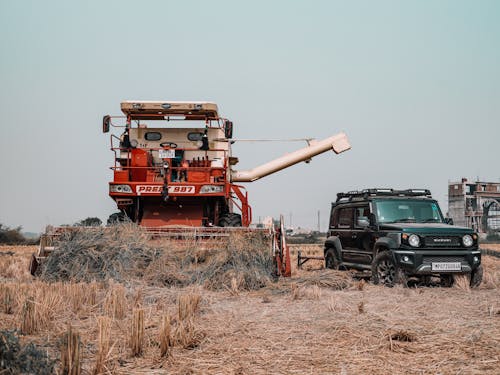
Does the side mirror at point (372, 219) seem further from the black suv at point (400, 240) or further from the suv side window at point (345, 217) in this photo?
the suv side window at point (345, 217)

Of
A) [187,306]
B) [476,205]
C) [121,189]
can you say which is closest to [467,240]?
[187,306]

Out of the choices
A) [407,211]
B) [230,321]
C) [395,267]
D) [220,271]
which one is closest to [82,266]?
[220,271]

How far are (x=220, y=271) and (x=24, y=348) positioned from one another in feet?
21.0

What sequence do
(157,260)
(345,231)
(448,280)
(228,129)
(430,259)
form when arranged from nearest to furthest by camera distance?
(157,260) → (430,259) → (448,280) → (228,129) → (345,231)

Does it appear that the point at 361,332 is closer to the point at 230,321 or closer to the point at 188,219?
the point at 230,321

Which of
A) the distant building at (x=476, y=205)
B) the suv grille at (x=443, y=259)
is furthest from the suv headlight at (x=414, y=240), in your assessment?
the distant building at (x=476, y=205)

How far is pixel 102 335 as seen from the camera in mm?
4969

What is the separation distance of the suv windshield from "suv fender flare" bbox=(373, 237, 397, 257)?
657 millimetres

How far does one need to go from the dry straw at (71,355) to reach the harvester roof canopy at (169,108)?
9978 mm

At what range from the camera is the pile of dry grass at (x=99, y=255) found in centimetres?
1052

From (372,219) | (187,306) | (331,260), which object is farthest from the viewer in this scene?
(331,260)

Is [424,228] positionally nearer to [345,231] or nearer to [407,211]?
[407,211]

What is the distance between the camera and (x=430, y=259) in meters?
11.4

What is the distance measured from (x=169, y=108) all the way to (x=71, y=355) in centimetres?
1013
